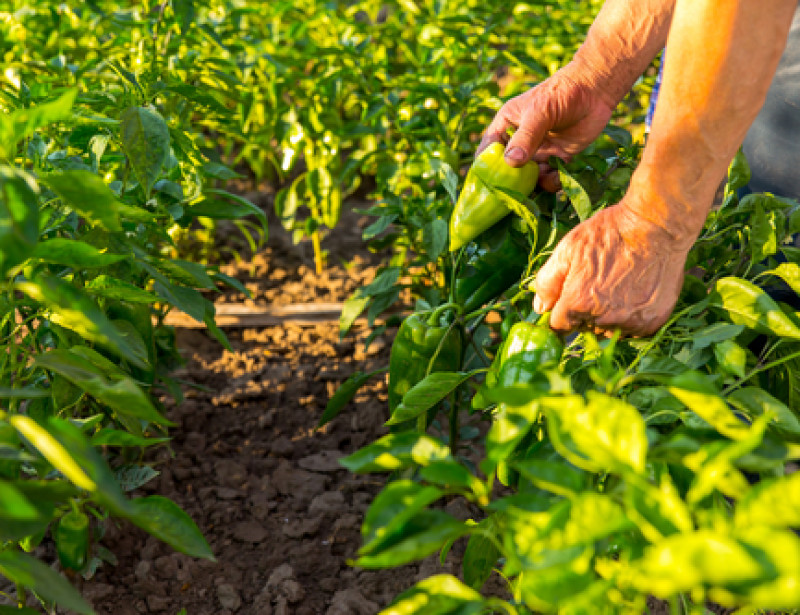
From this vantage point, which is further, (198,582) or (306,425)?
(306,425)

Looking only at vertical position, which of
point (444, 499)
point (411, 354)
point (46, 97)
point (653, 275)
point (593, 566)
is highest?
point (46, 97)

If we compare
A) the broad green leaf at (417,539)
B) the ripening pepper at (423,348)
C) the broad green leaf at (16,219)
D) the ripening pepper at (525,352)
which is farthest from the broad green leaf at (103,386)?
the ripening pepper at (423,348)

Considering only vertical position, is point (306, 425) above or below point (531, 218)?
below

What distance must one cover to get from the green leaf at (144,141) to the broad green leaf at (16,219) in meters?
0.37

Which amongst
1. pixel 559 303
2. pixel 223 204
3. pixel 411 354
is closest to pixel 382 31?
pixel 223 204

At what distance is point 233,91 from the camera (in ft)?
5.64

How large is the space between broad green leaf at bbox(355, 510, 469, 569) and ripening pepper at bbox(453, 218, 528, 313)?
59 cm

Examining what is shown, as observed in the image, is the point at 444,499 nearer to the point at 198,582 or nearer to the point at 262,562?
the point at 262,562

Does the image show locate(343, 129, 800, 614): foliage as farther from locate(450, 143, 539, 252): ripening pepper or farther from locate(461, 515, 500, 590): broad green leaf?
locate(450, 143, 539, 252): ripening pepper

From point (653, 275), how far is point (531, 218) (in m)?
0.19

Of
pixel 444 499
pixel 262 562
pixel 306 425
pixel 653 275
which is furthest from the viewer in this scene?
pixel 306 425

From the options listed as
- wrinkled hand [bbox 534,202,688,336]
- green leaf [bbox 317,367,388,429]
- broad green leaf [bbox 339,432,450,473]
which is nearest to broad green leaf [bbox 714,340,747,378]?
wrinkled hand [bbox 534,202,688,336]

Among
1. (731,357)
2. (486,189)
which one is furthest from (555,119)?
(731,357)

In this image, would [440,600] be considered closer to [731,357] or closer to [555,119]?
[731,357]
